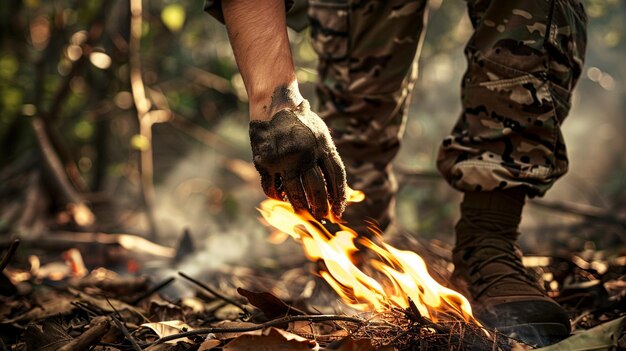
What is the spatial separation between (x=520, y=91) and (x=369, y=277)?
2.00 ft

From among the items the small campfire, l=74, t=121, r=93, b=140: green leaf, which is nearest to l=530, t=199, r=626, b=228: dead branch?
the small campfire

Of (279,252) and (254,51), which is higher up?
(254,51)

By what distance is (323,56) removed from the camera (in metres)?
2.17

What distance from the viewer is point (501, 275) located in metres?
1.54

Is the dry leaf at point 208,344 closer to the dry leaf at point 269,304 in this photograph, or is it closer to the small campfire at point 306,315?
the small campfire at point 306,315

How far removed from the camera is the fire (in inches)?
53.1

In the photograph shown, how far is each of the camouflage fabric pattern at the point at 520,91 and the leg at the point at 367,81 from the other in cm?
37

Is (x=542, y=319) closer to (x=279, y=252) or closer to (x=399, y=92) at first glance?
(x=399, y=92)

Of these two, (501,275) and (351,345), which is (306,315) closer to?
(351,345)

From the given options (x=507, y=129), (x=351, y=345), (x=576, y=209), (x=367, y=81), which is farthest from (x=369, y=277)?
(x=576, y=209)

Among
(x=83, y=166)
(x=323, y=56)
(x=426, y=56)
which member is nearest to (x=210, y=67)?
(x=83, y=166)

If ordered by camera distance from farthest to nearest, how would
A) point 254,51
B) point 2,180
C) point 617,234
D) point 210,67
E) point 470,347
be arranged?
point 210,67 → point 2,180 → point 617,234 → point 254,51 → point 470,347

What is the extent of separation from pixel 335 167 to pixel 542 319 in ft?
1.91

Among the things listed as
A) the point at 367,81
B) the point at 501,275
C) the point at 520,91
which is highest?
the point at 520,91
